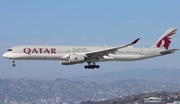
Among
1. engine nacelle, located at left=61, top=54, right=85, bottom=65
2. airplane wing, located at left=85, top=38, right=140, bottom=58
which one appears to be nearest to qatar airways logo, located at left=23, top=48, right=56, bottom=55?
engine nacelle, located at left=61, top=54, right=85, bottom=65

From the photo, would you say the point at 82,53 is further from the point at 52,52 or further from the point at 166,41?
the point at 166,41

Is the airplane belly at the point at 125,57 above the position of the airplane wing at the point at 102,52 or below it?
below

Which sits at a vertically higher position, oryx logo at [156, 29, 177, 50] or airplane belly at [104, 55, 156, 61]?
oryx logo at [156, 29, 177, 50]

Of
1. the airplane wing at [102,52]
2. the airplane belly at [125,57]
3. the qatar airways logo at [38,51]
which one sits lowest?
the airplane belly at [125,57]

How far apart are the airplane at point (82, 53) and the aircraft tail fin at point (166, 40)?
7.49ft

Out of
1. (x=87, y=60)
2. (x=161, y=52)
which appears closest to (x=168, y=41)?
(x=161, y=52)

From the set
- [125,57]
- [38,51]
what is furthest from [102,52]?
[38,51]

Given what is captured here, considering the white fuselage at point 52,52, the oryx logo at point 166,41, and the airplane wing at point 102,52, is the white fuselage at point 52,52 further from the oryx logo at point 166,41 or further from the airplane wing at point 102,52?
the oryx logo at point 166,41

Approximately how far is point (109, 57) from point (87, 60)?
396cm

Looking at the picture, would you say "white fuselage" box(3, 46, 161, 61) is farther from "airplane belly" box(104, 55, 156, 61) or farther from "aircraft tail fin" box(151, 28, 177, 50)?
"aircraft tail fin" box(151, 28, 177, 50)

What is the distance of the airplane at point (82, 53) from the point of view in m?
80.8

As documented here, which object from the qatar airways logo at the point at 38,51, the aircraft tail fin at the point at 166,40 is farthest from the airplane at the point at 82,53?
the aircraft tail fin at the point at 166,40

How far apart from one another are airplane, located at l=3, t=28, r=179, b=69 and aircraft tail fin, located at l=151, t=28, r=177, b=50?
2.28m

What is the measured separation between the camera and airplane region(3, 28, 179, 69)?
8075 cm
